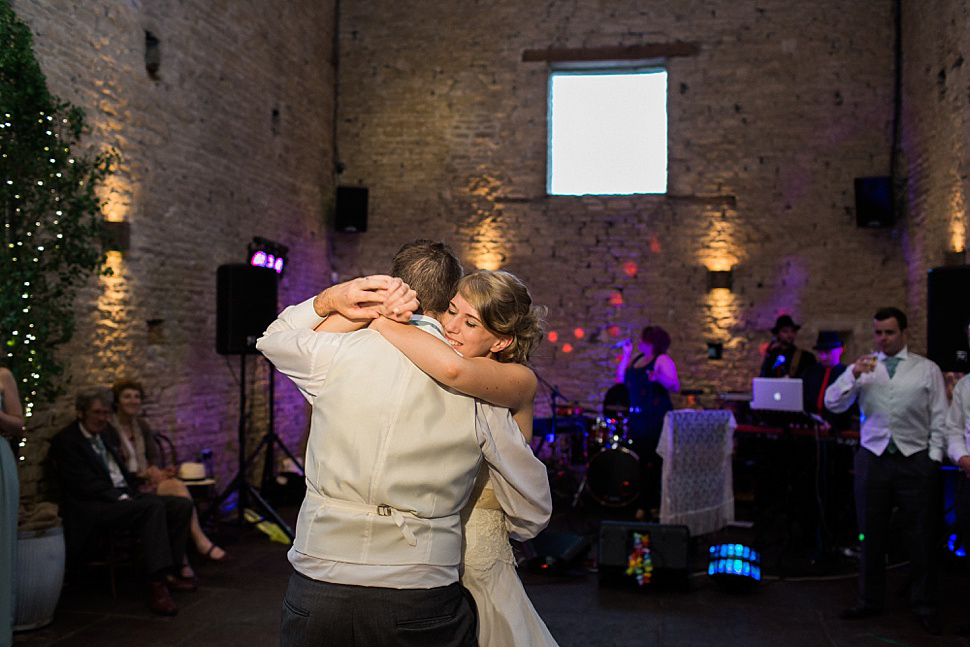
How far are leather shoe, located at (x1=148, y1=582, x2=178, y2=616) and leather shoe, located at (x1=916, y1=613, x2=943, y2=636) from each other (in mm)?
4047

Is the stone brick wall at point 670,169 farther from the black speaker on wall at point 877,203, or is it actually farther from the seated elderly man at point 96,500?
the seated elderly man at point 96,500

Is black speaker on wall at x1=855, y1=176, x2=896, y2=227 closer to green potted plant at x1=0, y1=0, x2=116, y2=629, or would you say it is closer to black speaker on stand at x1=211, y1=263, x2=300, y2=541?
black speaker on stand at x1=211, y1=263, x2=300, y2=541

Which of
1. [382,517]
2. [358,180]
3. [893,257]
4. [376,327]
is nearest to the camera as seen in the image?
[382,517]

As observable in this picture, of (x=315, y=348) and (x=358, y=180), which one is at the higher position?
(x=358, y=180)

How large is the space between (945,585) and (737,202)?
16.2 feet

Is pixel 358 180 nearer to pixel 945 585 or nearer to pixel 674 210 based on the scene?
pixel 674 210

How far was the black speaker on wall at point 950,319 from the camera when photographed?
5.24 m

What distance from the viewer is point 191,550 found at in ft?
19.7

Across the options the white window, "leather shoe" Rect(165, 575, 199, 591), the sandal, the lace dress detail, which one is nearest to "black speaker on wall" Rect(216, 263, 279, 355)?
the sandal

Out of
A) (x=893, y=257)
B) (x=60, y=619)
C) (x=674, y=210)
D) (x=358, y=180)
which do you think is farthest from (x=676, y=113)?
(x=60, y=619)

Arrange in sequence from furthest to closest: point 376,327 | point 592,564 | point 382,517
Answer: point 592,564
point 376,327
point 382,517

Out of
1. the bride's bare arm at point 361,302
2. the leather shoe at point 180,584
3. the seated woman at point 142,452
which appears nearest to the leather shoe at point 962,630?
the bride's bare arm at point 361,302

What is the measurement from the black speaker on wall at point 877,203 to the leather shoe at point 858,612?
5.31 metres

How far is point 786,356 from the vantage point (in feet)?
25.4
